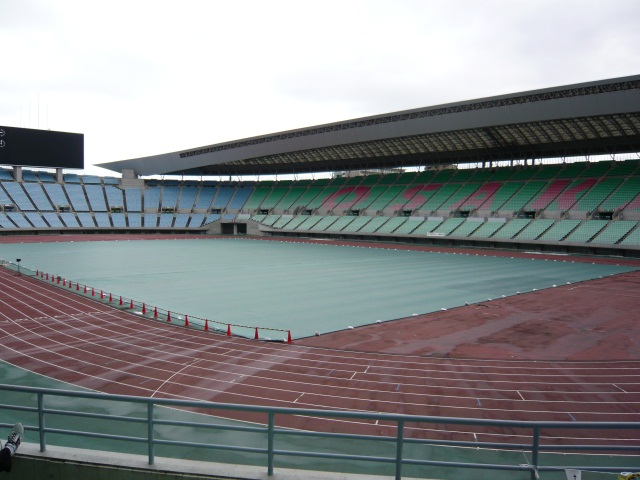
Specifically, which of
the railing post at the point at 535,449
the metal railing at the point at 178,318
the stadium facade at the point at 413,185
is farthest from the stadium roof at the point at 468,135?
the railing post at the point at 535,449

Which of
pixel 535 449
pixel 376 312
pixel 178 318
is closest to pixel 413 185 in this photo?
pixel 376 312

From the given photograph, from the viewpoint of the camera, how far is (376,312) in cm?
1806

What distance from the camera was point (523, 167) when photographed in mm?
54688

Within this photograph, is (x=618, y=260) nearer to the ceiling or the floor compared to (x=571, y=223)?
nearer to the floor

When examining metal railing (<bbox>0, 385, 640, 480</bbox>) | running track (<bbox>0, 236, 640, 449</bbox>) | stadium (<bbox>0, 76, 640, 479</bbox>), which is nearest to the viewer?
metal railing (<bbox>0, 385, 640, 480</bbox>)

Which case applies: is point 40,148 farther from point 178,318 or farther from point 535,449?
point 535,449

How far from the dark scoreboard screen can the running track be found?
51157mm

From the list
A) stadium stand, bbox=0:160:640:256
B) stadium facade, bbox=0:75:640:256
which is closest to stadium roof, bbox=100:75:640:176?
stadium facade, bbox=0:75:640:256

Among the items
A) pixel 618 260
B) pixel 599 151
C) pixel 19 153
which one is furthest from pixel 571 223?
pixel 19 153

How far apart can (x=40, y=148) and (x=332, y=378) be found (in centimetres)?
6001

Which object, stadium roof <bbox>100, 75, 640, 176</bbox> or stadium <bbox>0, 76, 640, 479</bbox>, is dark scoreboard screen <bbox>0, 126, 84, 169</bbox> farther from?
stadium roof <bbox>100, 75, 640, 176</bbox>

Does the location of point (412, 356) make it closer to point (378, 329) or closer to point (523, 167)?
point (378, 329)

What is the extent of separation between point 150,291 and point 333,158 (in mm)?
45404

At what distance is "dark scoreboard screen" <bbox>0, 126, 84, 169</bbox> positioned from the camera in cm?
5650
